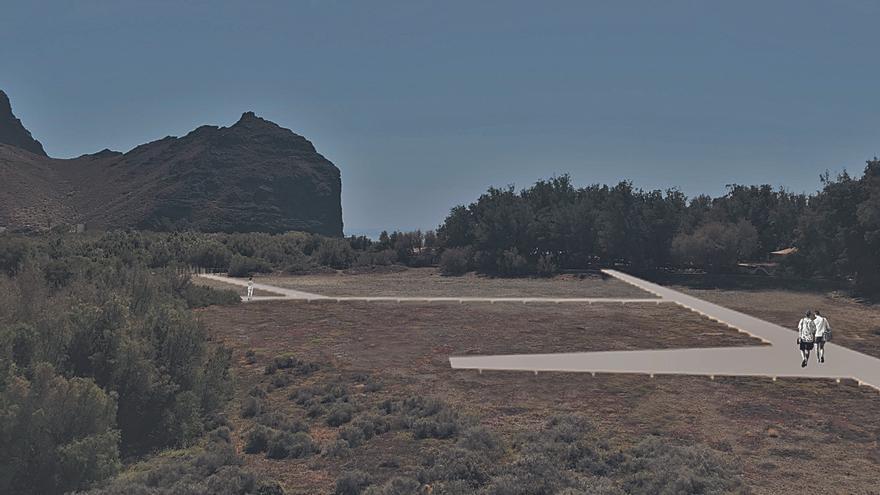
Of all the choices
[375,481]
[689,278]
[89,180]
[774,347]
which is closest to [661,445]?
[375,481]

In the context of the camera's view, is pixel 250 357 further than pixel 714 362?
Yes

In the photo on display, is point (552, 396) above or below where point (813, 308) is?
below

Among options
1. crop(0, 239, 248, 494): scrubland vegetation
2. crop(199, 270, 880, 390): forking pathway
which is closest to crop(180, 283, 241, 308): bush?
crop(0, 239, 248, 494): scrubland vegetation

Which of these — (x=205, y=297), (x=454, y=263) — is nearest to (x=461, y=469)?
(x=205, y=297)

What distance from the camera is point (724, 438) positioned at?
11969 mm

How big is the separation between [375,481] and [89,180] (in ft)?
499

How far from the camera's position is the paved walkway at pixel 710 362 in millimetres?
16391

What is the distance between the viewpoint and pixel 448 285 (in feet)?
139

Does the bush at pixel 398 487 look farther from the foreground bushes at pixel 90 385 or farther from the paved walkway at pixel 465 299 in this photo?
the paved walkway at pixel 465 299

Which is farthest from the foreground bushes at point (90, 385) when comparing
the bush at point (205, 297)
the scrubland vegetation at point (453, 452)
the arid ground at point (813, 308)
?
the arid ground at point (813, 308)

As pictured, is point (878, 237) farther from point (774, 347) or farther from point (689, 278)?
point (774, 347)

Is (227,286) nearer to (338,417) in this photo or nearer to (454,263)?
(454,263)

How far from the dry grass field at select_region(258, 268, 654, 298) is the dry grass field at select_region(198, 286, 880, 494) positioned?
422 inches

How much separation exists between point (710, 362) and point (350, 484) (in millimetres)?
12420
